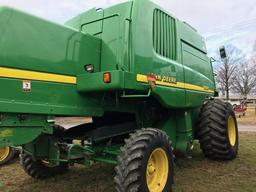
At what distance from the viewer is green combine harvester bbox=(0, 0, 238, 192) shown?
407cm

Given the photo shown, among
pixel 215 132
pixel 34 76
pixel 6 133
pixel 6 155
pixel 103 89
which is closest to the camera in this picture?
pixel 6 133

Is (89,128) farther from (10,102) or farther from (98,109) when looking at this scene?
(10,102)

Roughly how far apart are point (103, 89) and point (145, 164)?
114cm

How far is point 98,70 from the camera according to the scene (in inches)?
199

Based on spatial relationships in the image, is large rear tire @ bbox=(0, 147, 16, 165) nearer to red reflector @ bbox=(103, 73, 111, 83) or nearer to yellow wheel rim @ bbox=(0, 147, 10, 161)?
yellow wheel rim @ bbox=(0, 147, 10, 161)

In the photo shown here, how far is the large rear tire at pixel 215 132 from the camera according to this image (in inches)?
287

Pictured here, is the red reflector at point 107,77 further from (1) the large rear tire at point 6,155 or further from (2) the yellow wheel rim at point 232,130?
(2) the yellow wheel rim at point 232,130

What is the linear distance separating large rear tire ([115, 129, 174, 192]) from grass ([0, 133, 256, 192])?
628 millimetres

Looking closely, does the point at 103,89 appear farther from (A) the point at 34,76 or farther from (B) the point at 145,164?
(B) the point at 145,164

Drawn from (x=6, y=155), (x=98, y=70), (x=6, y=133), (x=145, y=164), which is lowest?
(x=6, y=155)

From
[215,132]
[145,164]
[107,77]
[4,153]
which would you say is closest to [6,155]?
[4,153]

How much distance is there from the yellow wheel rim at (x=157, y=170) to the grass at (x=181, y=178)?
60 cm

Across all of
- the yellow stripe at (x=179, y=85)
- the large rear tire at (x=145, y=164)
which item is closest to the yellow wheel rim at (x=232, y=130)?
the yellow stripe at (x=179, y=85)

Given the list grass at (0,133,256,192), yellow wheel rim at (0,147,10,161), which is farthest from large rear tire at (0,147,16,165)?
grass at (0,133,256,192)
